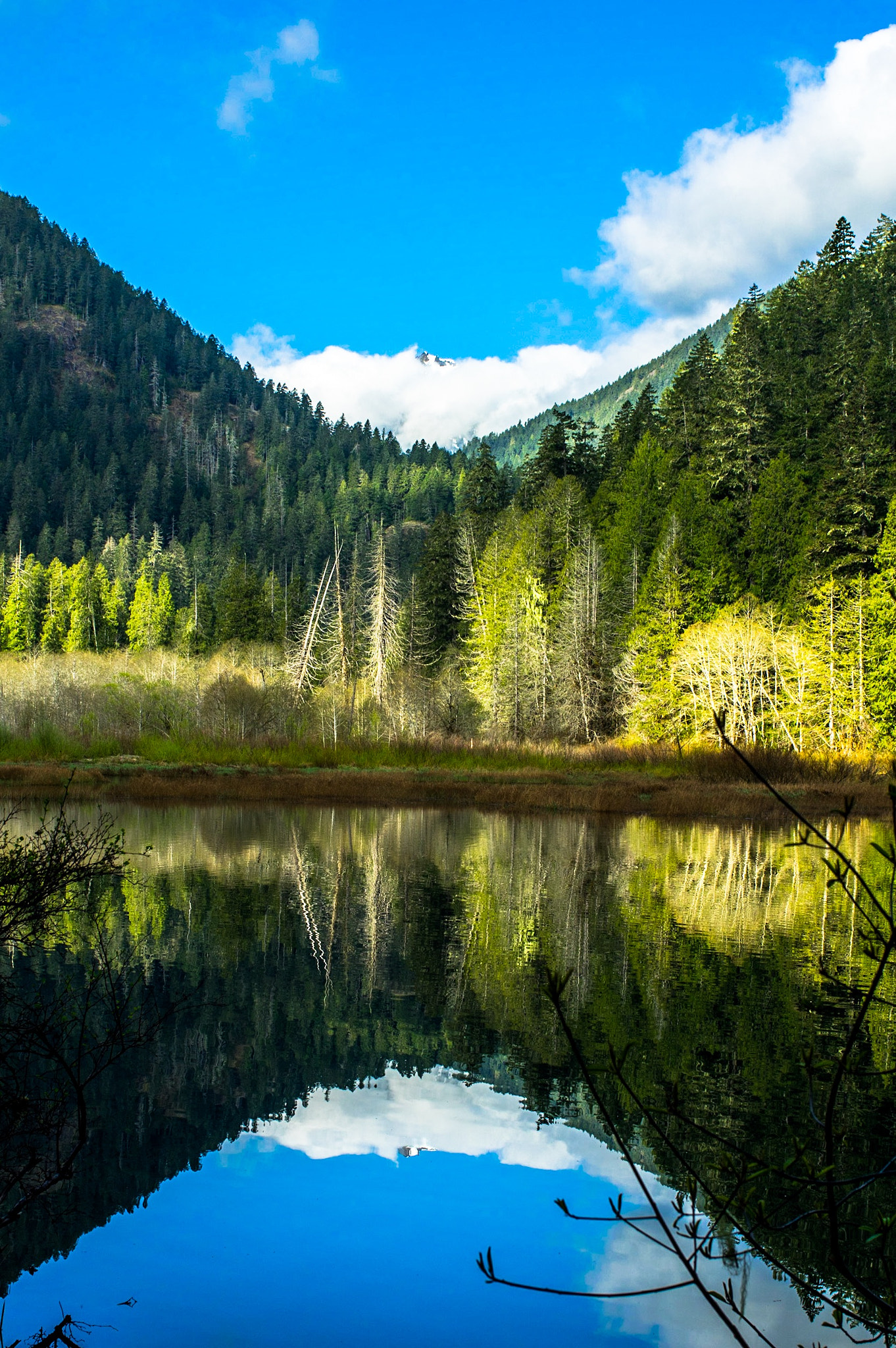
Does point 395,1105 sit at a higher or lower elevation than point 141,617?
lower

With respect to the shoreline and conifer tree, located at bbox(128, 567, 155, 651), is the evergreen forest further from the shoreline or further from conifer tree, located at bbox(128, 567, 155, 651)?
the shoreline

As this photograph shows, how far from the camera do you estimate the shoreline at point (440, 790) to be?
35312 mm

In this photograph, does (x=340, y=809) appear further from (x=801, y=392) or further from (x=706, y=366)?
(x=706, y=366)

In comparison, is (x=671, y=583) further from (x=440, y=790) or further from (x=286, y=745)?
(x=286, y=745)

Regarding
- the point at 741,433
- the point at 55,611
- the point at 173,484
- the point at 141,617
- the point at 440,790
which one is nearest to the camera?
the point at 440,790

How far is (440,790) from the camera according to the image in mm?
39938

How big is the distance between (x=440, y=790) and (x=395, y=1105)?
3111 centimetres

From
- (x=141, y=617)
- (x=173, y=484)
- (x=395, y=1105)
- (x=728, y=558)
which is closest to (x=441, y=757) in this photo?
(x=728, y=558)

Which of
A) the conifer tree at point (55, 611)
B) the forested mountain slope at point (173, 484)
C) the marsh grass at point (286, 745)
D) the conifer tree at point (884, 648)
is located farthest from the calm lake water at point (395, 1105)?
the forested mountain slope at point (173, 484)

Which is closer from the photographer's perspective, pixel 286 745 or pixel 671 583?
pixel 286 745

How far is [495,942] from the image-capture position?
565 inches

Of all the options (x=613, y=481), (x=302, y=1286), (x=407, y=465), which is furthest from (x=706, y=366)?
(x=407, y=465)

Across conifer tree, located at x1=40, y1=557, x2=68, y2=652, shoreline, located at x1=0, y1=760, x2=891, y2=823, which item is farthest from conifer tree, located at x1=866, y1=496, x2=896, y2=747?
conifer tree, located at x1=40, y1=557, x2=68, y2=652

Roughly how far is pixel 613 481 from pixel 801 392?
17.0 meters
